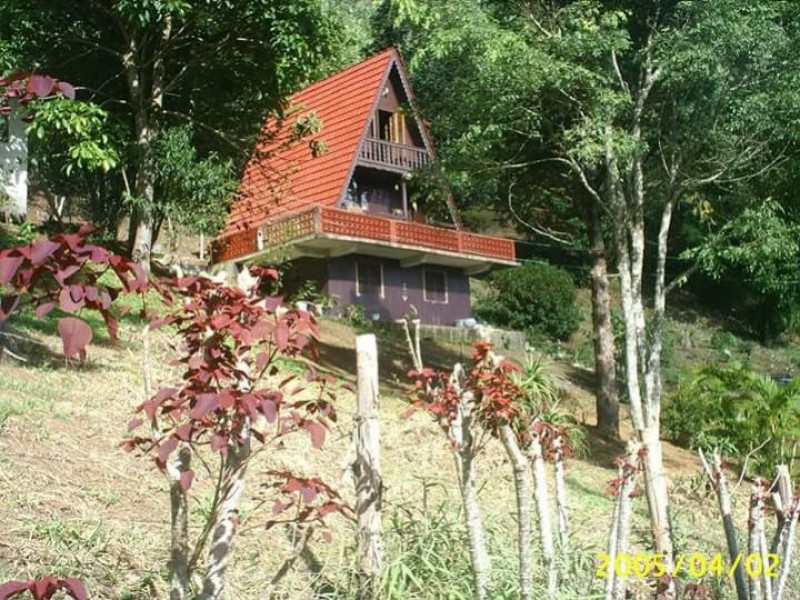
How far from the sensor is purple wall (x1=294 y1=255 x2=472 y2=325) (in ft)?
87.5

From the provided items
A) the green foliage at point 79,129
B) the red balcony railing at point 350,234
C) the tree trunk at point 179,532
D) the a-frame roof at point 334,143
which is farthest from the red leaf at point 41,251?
the a-frame roof at point 334,143

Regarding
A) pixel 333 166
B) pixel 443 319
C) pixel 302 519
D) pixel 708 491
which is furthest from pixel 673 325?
pixel 302 519

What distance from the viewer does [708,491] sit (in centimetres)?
1274

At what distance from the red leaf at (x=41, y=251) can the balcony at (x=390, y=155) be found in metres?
25.1

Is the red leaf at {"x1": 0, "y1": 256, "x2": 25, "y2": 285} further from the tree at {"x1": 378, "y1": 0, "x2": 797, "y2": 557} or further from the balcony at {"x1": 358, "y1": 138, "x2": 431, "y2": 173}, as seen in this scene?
the balcony at {"x1": 358, "y1": 138, "x2": 431, "y2": 173}

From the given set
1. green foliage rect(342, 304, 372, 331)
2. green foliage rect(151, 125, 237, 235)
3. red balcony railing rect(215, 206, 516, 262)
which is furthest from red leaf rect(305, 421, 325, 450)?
green foliage rect(342, 304, 372, 331)

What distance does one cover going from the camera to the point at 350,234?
25234mm

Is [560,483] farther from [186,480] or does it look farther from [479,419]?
[186,480]

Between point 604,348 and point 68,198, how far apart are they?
16.7 m

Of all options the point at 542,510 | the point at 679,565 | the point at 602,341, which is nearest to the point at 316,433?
the point at 542,510

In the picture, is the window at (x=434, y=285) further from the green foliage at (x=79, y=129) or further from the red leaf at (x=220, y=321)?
the red leaf at (x=220, y=321)

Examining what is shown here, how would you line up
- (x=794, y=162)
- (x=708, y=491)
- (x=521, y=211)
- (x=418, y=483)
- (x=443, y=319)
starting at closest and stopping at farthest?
(x=418, y=483) < (x=708, y=491) < (x=794, y=162) < (x=521, y=211) < (x=443, y=319)

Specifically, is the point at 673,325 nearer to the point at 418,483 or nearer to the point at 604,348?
the point at 604,348

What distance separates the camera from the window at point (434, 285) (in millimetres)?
29469
